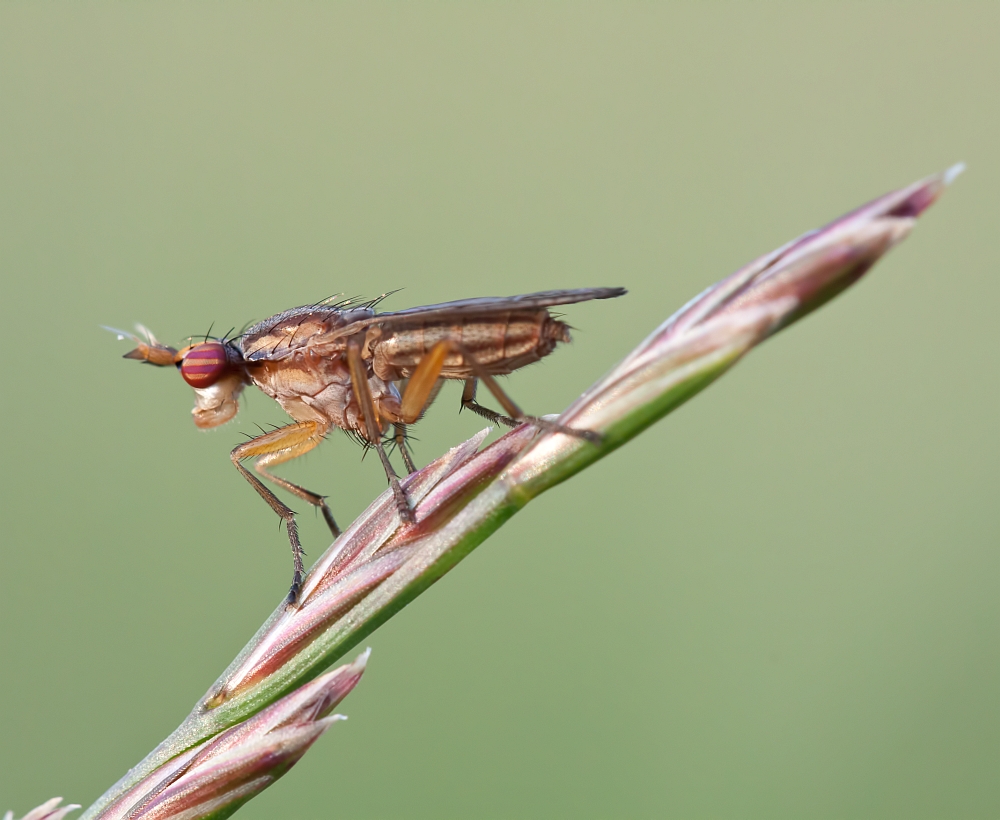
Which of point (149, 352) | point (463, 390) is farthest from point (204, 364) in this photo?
point (463, 390)

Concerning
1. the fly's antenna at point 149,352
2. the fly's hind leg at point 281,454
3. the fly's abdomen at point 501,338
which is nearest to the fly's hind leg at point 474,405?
the fly's abdomen at point 501,338

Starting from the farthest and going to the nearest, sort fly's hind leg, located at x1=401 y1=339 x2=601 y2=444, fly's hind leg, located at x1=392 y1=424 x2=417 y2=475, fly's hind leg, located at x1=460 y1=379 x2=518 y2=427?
1. fly's hind leg, located at x1=392 y1=424 x2=417 y2=475
2. fly's hind leg, located at x1=460 y1=379 x2=518 y2=427
3. fly's hind leg, located at x1=401 y1=339 x2=601 y2=444

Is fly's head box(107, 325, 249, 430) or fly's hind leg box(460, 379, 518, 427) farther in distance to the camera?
fly's head box(107, 325, 249, 430)

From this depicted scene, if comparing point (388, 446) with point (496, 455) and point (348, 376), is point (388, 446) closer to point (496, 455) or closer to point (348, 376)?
point (348, 376)

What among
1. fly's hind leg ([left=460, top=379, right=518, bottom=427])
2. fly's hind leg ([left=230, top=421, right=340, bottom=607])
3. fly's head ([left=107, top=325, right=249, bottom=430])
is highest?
fly's head ([left=107, top=325, right=249, bottom=430])

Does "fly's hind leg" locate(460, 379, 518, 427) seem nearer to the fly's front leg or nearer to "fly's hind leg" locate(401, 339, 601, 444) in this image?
→ "fly's hind leg" locate(401, 339, 601, 444)

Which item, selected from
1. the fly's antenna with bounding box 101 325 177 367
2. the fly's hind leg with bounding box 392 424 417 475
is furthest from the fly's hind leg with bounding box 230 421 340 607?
the fly's antenna with bounding box 101 325 177 367

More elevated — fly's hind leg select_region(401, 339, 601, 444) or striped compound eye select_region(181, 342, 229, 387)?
striped compound eye select_region(181, 342, 229, 387)

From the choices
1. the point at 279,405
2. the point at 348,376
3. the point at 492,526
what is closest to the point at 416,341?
the point at 348,376
